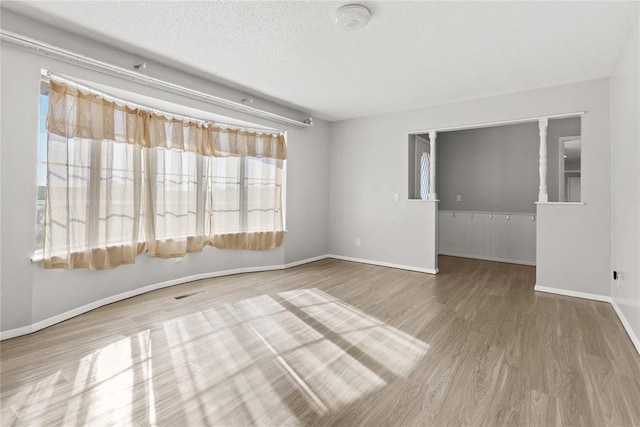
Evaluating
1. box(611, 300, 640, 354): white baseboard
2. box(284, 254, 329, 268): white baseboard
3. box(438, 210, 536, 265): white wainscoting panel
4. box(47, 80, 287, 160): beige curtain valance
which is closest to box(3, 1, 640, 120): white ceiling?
box(47, 80, 287, 160): beige curtain valance

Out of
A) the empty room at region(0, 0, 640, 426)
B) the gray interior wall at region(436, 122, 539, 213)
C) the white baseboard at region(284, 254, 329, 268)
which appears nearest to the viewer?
→ the empty room at region(0, 0, 640, 426)

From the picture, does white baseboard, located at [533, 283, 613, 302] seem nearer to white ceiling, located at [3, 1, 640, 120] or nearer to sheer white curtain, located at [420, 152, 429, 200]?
sheer white curtain, located at [420, 152, 429, 200]

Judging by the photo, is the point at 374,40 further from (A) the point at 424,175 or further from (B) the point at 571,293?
(B) the point at 571,293

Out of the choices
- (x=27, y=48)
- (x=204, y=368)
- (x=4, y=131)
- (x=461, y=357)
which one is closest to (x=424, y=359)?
(x=461, y=357)

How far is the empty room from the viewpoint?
6.15ft

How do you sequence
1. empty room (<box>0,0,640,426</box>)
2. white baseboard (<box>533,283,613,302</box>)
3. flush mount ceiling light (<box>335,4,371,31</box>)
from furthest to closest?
white baseboard (<box>533,283,613,302</box>), flush mount ceiling light (<box>335,4,371,31</box>), empty room (<box>0,0,640,426</box>)

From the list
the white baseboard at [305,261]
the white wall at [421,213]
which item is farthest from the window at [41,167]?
the white wall at [421,213]

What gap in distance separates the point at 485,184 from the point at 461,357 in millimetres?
4874

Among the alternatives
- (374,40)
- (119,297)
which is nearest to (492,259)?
(374,40)

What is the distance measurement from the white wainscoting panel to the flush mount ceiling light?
15.8 feet

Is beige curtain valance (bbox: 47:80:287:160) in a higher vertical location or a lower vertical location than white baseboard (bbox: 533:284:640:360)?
higher

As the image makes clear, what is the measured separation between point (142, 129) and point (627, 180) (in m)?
4.83

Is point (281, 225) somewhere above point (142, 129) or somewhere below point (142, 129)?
below

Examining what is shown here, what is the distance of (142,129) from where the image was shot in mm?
3484
